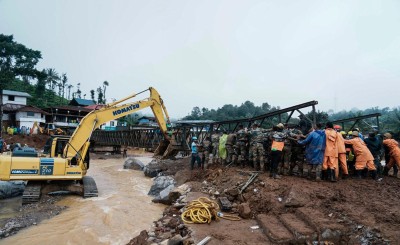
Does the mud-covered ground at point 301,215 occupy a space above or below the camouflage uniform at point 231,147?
below

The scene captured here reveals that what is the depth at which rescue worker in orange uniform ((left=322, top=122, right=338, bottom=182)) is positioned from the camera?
8008 millimetres

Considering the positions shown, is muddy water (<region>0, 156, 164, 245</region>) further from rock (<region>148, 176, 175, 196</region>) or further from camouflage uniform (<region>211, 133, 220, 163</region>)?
camouflage uniform (<region>211, 133, 220, 163</region>)

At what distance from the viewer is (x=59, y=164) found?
31.4ft

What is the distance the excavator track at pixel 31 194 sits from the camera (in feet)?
29.5

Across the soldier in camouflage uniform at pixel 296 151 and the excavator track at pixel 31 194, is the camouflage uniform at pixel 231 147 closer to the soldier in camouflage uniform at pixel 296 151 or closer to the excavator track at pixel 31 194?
the soldier in camouflage uniform at pixel 296 151

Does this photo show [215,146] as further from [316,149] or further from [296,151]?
[316,149]

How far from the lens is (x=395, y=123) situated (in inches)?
979

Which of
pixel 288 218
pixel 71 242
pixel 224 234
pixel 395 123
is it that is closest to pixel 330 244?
pixel 288 218

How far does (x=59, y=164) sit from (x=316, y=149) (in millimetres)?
8690

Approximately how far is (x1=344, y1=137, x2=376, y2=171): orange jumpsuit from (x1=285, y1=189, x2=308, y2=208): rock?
→ 132 inches

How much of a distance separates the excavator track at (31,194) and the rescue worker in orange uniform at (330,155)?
9451 millimetres

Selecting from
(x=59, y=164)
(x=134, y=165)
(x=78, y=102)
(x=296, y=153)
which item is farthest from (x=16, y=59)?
(x=296, y=153)

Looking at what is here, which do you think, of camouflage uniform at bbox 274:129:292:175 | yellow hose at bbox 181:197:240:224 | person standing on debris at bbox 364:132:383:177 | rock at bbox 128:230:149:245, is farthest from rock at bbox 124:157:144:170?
person standing on debris at bbox 364:132:383:177

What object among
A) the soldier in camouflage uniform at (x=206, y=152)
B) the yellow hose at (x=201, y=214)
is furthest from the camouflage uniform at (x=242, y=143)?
the yellow hose at (x=201, y=214)
